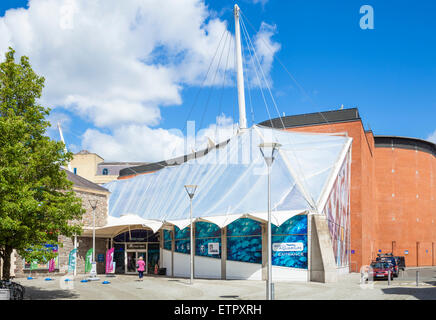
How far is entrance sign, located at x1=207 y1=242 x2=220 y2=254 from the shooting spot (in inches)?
1292

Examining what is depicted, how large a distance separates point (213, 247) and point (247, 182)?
548 centimetres

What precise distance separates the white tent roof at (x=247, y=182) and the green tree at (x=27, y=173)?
13.5m

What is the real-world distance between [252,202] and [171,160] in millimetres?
30797

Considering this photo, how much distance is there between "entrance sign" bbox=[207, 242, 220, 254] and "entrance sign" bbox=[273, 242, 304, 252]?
4624 millimetres

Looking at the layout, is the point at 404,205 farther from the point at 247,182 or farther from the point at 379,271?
the point at 247,182

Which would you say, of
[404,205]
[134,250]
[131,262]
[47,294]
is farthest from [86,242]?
[404,205]

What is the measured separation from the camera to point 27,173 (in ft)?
62.1

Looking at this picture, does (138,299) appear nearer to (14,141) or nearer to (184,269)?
(14,141)

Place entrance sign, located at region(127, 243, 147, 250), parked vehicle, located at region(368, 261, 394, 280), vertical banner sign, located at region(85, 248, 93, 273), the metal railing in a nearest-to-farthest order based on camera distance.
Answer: the metal railing, parked vehicle, located at region(368, 261, 394, 280), vertical banner sign, located at region(85, 248, 93, 273), entrance sign, located at region(127, 243, 147, 250)

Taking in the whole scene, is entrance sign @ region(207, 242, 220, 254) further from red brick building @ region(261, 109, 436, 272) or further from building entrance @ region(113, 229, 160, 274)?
red brick building @ region(261, 109, 436, 272)

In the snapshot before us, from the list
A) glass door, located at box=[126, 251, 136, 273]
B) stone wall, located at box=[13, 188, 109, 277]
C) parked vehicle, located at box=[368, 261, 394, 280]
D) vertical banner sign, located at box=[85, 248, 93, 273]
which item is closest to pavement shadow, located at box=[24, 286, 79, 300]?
stone wall, located at box=[13, 188, 109, 277]

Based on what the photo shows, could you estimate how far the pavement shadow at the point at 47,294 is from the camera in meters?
20.2

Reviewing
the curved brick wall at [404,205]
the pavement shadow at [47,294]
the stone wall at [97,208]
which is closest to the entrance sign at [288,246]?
the pavement shadow at [47,294]

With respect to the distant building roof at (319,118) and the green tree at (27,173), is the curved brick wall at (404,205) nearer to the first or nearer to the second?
the distant building roof at (319,118)
